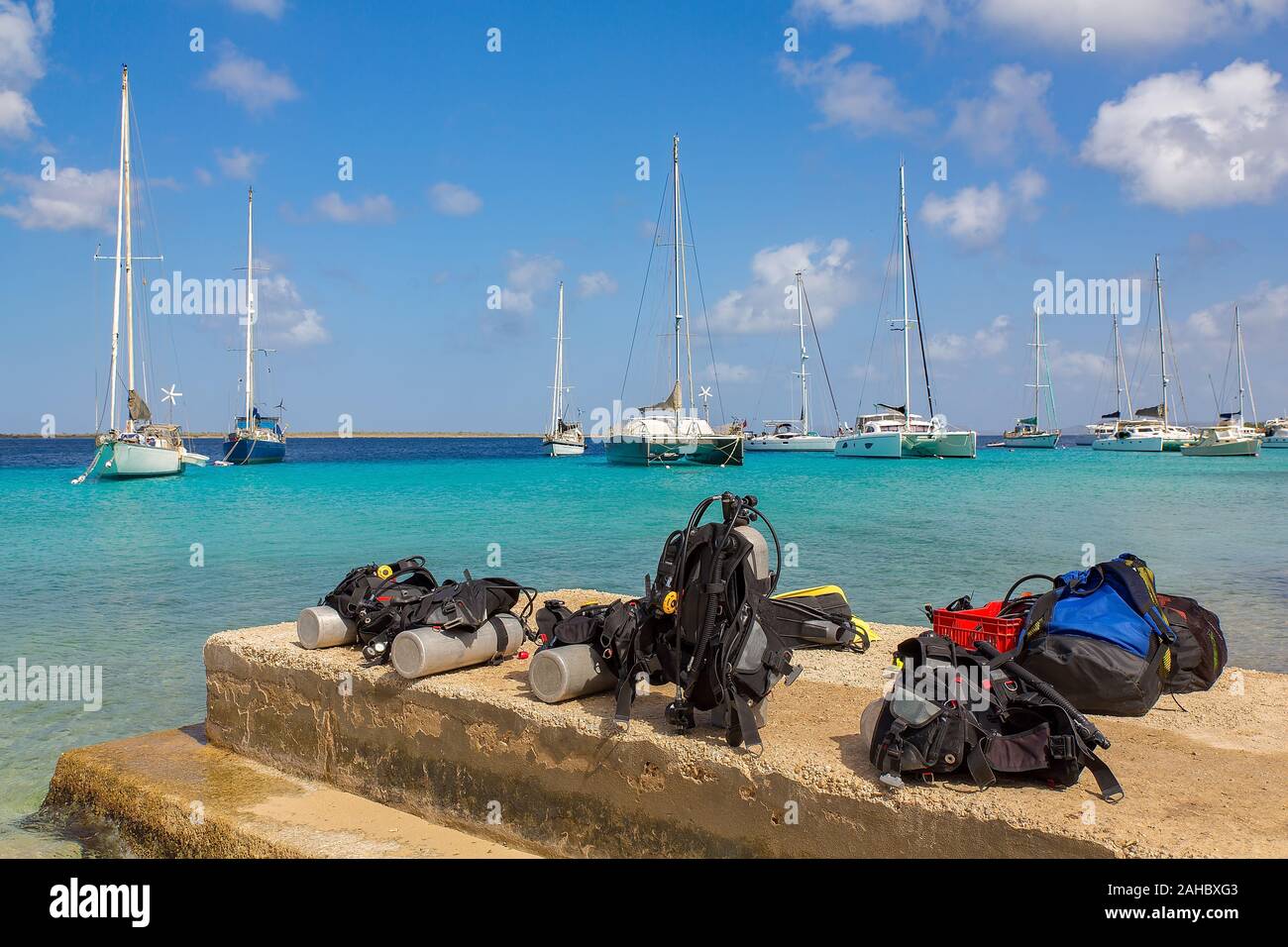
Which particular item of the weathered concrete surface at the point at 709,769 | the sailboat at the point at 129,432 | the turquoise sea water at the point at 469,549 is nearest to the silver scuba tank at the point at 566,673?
the weathered concrete surface at the point at 709,769

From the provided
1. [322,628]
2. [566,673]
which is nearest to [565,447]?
[322,628]

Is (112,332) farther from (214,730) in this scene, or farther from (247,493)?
(214,730)

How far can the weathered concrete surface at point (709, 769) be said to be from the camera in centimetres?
348

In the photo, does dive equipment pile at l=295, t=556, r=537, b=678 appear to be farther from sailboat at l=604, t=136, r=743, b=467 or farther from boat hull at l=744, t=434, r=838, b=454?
boat hull at l=744, t=434, r=838, b=454

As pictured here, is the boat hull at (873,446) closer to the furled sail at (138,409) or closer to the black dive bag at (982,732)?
the furled sail at (138,409)

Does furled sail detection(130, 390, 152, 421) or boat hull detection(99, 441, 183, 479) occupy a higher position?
furled sail detection(130, 390, 152, 421)

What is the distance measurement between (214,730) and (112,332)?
41.8 meters

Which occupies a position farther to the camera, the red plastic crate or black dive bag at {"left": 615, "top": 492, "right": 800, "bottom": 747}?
the red plastic crate

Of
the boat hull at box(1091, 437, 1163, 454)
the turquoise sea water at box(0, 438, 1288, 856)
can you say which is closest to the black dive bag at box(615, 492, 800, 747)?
the turquoise sea water at box(0, 438, 1288, 856)

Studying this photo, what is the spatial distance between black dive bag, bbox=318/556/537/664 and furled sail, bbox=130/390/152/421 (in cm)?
4298

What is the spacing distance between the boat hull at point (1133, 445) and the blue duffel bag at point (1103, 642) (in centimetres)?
9136

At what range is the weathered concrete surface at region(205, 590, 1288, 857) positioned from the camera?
348 centimetres

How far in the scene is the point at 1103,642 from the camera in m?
4.75
